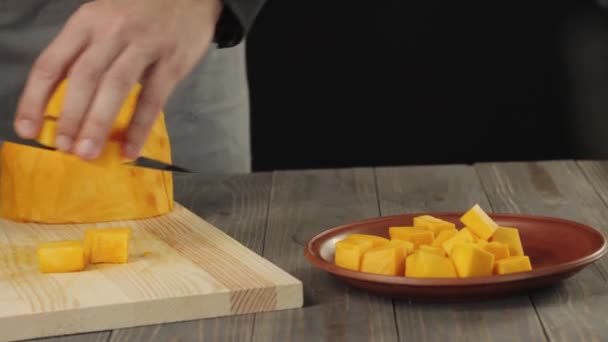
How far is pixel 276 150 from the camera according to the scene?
150 inches

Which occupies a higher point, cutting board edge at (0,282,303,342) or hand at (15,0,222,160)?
hand at (15,0,222,160)

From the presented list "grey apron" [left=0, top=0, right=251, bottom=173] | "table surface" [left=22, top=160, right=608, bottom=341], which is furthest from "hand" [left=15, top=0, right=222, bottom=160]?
"grey apron" [left=0, top=0, right=251, bottom=173]

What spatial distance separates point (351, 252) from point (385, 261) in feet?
0.17

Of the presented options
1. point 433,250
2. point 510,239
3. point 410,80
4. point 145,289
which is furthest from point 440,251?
point 410,80

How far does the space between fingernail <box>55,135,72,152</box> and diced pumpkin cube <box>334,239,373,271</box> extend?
342 millimetres

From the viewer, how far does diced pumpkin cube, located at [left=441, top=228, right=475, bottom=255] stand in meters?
1.33

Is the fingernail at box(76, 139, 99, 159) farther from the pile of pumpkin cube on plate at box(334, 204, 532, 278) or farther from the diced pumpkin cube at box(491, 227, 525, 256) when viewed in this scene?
the diced pumpkin cube at box(491, 227, 525, 256)

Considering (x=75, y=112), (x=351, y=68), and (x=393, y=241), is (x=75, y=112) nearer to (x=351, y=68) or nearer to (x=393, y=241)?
(x=393, y=241)

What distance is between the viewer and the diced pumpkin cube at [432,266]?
1.28 m

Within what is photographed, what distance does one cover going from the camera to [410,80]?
3775 mm

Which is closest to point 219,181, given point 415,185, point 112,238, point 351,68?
point 415,185

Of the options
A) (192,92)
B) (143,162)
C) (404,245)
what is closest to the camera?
(404,245)

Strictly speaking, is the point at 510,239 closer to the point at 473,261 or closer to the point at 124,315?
the point at 473,261

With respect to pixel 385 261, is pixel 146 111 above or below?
above
